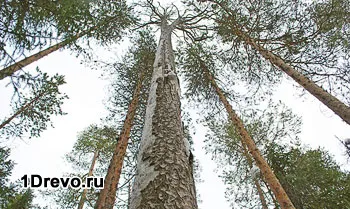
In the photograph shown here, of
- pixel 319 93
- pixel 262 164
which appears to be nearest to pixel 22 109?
pixel 262 164

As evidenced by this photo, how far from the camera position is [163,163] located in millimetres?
1636

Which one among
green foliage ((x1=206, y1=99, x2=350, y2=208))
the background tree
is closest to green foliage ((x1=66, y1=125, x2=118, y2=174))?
the background tree

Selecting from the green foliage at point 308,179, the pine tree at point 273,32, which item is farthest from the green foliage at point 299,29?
the green foliage at point 308,179

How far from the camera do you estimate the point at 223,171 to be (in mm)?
11945

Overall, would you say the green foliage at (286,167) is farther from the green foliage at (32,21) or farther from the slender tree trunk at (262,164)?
the green foliage at (32,21)

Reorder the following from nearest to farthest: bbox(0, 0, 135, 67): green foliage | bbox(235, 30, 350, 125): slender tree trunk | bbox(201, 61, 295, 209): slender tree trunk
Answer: bbox(0, 0, 135, 67): green foliage < bbox(235, 30, 350, 125): slender tree trunk < bbox(201, 61, 295, 209): slender tree trunk

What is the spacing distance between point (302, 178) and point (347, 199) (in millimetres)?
1485

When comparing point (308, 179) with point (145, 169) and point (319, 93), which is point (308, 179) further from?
point (145, 169)

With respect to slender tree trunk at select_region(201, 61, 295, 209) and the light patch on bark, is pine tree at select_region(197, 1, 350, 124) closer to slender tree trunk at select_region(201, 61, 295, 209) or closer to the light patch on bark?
slender tree trunk at select_region(201, 61, 295, 209)

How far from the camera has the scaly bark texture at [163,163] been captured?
1355mm

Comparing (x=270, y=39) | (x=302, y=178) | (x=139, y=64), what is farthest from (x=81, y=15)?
(x=302, y=178)

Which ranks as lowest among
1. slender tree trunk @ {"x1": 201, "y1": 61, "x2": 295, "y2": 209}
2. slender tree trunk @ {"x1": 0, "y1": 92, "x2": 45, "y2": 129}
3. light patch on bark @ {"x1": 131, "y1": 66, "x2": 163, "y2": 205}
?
light patch on bark @ {"x1": 131, "y1": 66, "x2": 163, "y2": 205}

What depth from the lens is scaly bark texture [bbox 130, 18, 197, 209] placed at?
4.45 feet

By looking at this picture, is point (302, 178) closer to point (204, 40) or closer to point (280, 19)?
point (280, 19)
